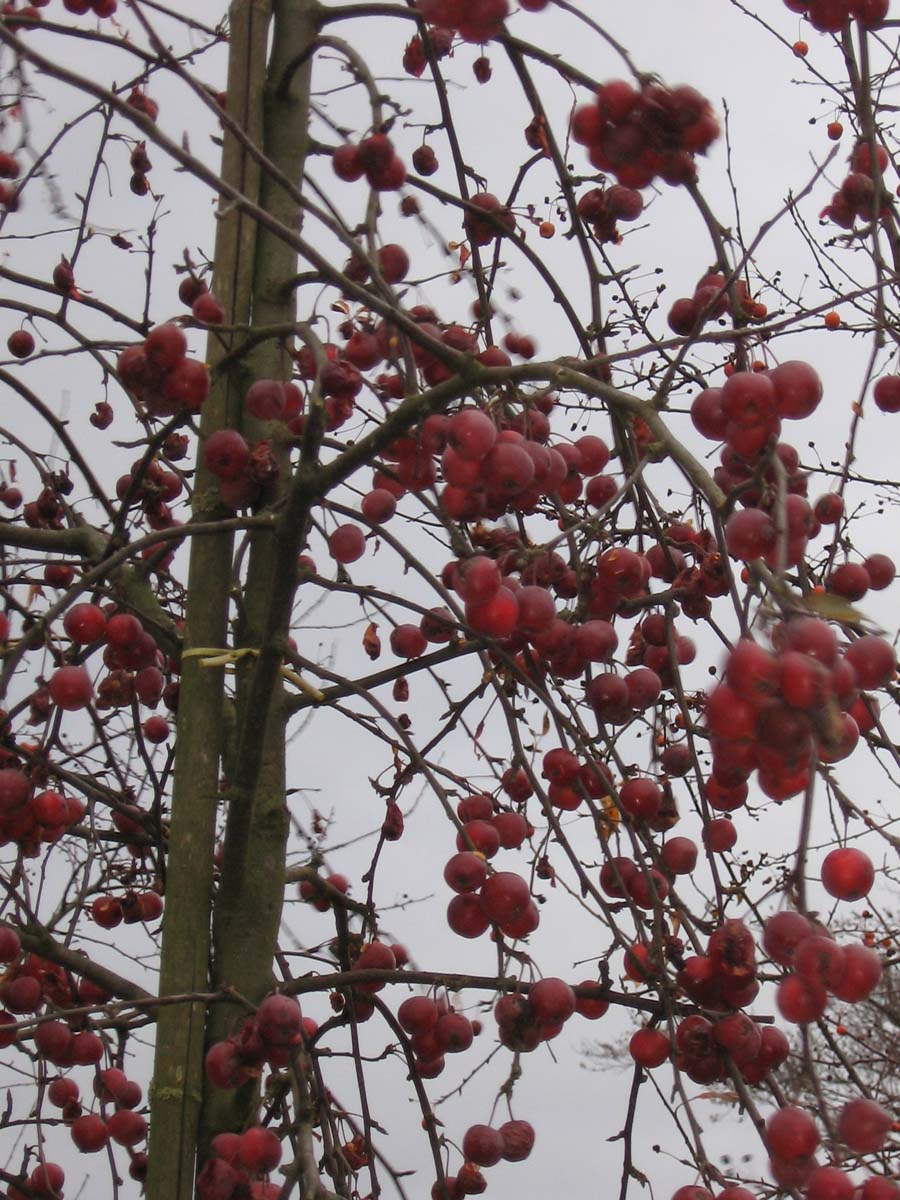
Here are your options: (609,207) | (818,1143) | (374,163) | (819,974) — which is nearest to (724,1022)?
(818,1143)

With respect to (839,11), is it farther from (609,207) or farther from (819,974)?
(819,974)

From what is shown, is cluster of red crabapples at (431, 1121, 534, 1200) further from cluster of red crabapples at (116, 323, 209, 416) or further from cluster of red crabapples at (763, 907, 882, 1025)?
cluster of red crabapples at (116, 323, 209, 416)

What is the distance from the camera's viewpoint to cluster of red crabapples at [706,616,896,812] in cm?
78

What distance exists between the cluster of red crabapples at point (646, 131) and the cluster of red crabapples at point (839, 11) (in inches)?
15.9

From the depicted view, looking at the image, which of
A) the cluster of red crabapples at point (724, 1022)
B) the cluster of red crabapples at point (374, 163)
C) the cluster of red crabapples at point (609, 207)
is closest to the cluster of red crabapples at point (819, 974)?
the cluster of red crabapples at point (724, 1022)

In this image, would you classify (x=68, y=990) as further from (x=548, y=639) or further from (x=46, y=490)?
(x=548, y=639)

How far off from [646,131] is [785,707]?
2.07ft

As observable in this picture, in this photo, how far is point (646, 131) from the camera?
115 centimetres

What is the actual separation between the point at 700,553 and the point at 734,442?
2.21ft

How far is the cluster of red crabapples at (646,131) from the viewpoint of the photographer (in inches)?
44.3

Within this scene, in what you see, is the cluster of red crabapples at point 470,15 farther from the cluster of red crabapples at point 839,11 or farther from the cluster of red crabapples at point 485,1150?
the cluster of red crabapples at point 485,1150

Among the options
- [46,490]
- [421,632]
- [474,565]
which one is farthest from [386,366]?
[46,490]

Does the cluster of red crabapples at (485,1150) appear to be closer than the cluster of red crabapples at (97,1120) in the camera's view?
Yes

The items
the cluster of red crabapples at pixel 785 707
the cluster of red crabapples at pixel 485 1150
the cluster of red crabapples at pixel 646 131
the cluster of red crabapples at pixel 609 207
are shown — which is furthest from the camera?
the cluster of red crabapples at pixel 609 207
